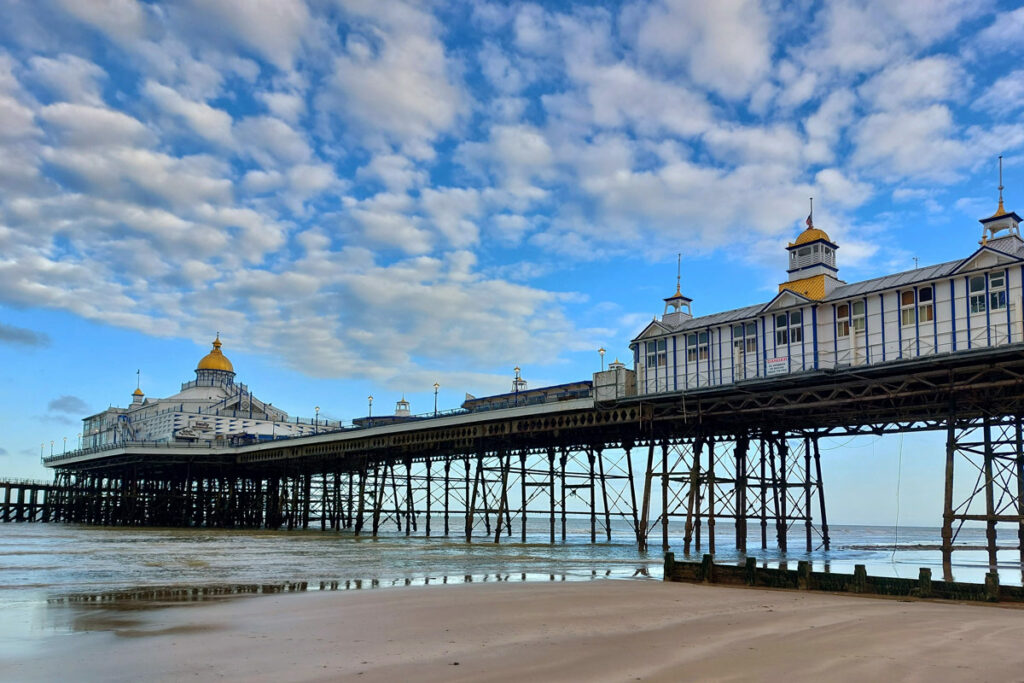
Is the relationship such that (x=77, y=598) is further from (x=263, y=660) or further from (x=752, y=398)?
(x=752, y=398)

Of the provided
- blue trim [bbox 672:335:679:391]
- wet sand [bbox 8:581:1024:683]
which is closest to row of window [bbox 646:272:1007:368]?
blue trim [bbox 672:335:679:391]

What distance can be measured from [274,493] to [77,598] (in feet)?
202

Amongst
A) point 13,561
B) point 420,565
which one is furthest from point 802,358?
point 13,561

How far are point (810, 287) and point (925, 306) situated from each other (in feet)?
20.1

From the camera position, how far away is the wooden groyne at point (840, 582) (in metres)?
17.8

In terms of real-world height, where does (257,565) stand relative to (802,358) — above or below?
below

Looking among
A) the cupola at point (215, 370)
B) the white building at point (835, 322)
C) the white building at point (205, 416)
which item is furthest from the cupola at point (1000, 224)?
the cupola at point (215, 370)

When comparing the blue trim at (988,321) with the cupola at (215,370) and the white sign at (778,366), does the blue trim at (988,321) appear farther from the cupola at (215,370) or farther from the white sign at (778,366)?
the cupola at (215,370)

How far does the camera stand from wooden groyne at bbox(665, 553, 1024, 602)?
17781 mm

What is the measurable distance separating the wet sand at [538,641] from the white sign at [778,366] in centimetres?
1572

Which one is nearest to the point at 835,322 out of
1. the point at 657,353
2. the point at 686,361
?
the point at 686,361

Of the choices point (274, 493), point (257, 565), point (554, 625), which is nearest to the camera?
point (554, 625)

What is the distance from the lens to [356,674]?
32.8 feet

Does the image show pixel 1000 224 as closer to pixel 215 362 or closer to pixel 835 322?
pixel 835 322
